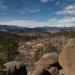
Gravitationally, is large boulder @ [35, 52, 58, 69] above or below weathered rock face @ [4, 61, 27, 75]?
above

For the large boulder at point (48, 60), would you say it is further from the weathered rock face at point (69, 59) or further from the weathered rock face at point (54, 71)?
the weathered rock face at point (69, 59)

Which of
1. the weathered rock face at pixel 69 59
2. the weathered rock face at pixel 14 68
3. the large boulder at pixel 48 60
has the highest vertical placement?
the weathered rock face at pixel 69 59

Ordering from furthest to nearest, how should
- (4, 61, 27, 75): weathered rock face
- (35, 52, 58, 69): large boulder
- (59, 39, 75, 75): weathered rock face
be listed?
(4, 61, 27, 75): weathered rock face
(35, 52, 58, 69): large boulder
(59, 39, 75, 75): weathered rock face

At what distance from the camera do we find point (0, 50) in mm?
78688

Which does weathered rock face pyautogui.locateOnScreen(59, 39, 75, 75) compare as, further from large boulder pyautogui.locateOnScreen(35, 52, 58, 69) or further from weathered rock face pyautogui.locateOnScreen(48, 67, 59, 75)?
large boulder pyautogui.locateOnScreen(35, 52, 58, 69)

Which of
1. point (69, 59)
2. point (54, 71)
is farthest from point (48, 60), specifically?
point (69, 59)

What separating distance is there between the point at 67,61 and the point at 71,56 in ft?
2.95

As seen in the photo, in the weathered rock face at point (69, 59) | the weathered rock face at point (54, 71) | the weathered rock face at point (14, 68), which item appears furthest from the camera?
the weathered rock face at point (14, 68)

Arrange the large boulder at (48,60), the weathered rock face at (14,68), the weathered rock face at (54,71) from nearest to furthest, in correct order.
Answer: the weathered rock face at (54,71), the large boulder at (48,60), the weathered rock face at (14,68)

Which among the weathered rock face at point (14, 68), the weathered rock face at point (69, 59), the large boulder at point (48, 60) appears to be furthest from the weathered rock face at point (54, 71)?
the weathered rock face at point (69, 59)

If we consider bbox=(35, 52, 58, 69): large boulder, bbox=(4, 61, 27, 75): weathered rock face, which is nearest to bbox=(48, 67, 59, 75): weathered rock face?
bbox=(35, 52, 58, 69): large boulder

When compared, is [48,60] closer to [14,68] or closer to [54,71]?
[54,71]

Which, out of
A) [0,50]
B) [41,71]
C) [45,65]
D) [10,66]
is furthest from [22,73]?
[0,50]

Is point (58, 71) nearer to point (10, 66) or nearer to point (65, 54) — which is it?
point (10, 66)
